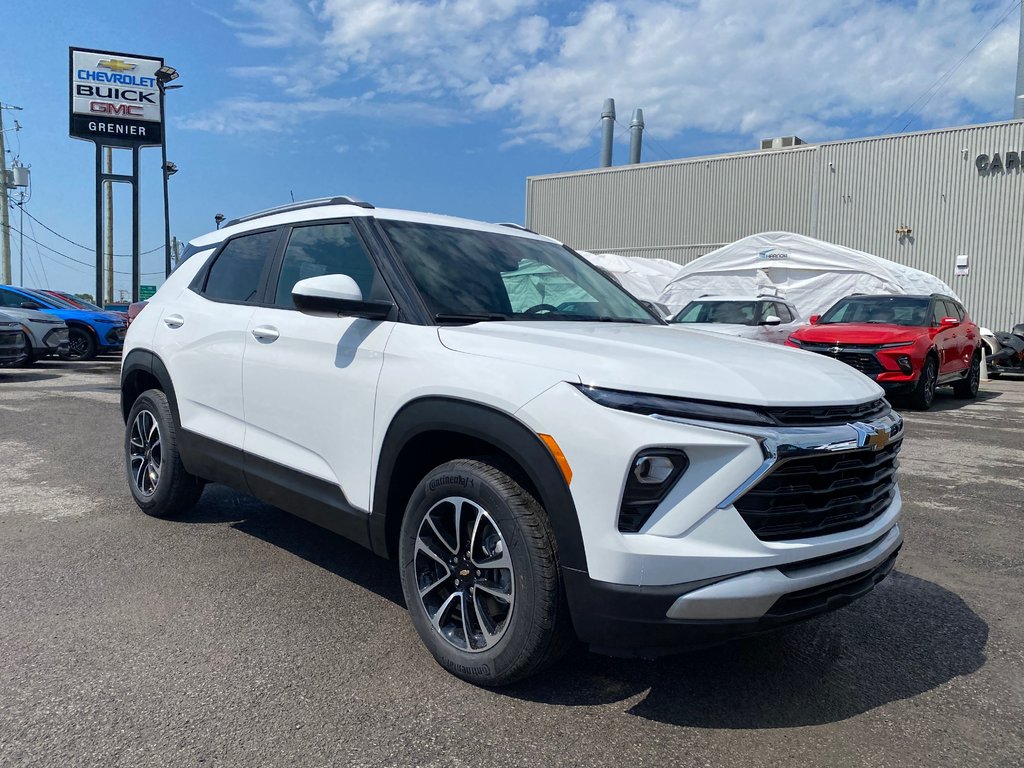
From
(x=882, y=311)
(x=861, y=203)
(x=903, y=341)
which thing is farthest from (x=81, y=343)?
(x=861, y=203)

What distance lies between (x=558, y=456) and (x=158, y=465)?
10.7ft

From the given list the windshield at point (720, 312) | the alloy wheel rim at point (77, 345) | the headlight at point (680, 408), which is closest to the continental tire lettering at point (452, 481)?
the headlight at point (680, 408)

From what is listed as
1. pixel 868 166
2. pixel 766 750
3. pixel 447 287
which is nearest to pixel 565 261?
pixel 447 287

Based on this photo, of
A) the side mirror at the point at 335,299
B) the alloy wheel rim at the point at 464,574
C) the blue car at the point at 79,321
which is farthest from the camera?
the blue car at the point at 79,321

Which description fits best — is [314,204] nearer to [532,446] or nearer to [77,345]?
[532,446]

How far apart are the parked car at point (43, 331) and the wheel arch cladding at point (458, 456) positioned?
14.0 m

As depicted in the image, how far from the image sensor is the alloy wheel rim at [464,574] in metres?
2.69

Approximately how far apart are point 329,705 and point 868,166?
1087 inches

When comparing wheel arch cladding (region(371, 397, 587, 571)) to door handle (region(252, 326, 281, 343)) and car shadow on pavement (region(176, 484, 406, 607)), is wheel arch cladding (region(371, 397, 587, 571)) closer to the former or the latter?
car shadow on pavement (region(176, 484, 406, 607))

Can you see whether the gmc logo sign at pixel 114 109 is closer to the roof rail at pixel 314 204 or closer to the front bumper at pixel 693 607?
the roof rail at pixel 314 204

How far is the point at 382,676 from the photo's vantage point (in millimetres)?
2873

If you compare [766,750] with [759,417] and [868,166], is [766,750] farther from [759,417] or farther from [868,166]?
[868,166]

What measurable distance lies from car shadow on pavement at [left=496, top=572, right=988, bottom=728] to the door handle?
194 cm

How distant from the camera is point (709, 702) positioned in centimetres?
274
